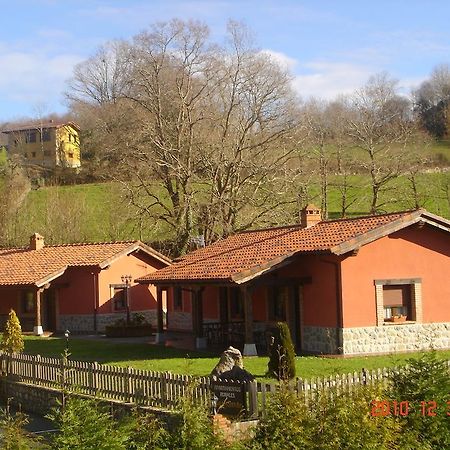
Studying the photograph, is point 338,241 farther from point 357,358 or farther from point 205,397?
point 205,397

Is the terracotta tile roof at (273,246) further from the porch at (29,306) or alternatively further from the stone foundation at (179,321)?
the porch at (29,306)

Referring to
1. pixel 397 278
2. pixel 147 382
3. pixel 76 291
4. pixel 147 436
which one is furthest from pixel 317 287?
pixel 76 291

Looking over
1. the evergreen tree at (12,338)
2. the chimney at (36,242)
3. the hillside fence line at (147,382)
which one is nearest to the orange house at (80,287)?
the chimney at (36,242)

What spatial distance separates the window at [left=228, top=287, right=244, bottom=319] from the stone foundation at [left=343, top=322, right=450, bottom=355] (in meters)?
5.33

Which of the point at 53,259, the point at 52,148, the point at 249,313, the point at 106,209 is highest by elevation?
the point at 52,148

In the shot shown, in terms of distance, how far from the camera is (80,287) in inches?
1410

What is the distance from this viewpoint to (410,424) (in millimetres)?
12805

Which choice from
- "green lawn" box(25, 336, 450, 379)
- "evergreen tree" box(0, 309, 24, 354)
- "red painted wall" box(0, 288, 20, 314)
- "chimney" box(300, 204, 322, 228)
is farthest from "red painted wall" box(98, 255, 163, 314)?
"evergreen tree" box(0, 309, 24, 354)

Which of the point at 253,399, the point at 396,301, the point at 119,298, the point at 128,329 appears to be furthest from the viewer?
the point at 119,298

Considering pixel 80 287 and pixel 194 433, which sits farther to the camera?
pixel 80 287

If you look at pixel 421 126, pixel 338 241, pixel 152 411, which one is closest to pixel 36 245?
pixel 338 241

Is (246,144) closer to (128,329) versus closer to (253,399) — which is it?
(128,329)

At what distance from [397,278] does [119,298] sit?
53.7 feet

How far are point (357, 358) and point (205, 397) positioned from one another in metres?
9.41
